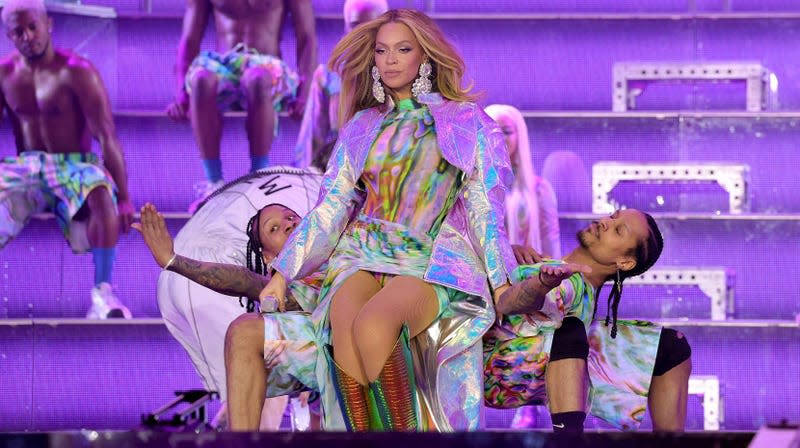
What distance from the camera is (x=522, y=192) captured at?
15.1ft

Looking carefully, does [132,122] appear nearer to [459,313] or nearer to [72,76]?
[72,76]

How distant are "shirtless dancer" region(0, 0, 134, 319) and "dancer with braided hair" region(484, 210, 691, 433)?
2.33 metres

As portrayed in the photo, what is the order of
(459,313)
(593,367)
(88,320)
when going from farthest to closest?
(88,320) < (593,367) < (459,313)

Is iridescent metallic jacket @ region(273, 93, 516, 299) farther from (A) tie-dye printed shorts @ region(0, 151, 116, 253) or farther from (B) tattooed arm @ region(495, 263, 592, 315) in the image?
(A) tie-dye printed shorts @ region(0, 151, 116, 253)

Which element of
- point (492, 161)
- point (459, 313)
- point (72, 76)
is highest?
point (72, 76)

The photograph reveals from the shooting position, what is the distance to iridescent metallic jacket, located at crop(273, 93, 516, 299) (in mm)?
2680

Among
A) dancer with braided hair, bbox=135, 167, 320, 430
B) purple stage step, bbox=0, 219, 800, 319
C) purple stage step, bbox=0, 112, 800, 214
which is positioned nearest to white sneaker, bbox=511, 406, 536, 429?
purple stage step, bbox=0, 219, 800, 319

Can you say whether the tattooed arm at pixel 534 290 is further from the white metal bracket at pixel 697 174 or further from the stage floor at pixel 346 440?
the white metal bracket at pixel 697 174

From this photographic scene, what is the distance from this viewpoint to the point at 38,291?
4.82 meters

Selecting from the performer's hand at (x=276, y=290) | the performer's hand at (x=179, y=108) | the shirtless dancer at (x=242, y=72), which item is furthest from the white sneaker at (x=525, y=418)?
the performer's hand at (x=276, y=290)

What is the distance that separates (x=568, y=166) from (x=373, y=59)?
2.04 meters

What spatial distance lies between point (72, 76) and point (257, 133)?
745 millimetres


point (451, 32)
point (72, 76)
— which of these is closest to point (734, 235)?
point (451, 32)

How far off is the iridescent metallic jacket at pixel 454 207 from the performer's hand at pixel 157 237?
28 centimetres
